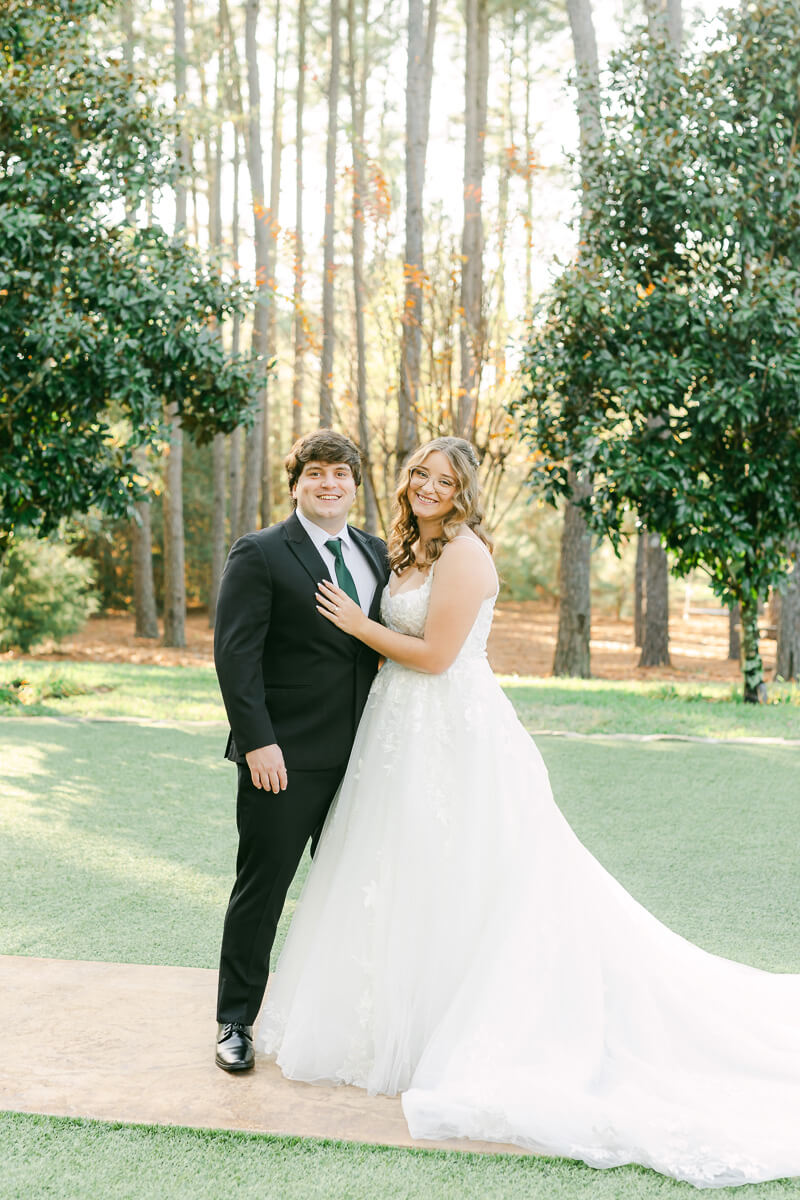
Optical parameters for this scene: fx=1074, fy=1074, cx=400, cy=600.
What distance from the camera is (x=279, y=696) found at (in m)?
3.14

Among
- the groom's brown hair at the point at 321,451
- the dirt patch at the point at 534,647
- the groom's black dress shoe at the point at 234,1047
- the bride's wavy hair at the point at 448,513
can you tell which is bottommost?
the dirt patch at the point at 534,647

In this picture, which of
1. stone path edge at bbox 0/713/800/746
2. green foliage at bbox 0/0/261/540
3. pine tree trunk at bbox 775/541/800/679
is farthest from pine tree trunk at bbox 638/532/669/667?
green foliage at bbox 0/0/261/540

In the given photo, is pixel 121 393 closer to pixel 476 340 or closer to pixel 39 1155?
pixel 476 340

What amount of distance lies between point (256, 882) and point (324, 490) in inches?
45.3

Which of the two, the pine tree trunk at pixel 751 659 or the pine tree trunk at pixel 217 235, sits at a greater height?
the pine tree trunk at pixel 217 235

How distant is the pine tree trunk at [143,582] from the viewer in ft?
60.0

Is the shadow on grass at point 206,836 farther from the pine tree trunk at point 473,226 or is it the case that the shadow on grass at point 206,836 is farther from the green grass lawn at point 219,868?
the pine tree trunk at point 473,226

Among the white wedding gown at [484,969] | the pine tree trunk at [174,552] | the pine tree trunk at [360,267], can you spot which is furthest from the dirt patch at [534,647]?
the white wedding gown at [484,969]

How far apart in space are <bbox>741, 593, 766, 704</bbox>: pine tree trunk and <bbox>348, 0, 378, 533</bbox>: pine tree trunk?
5499 millimetres

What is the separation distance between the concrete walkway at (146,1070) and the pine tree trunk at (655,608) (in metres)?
11.5

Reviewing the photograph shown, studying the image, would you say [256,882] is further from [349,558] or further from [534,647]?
[534,647]

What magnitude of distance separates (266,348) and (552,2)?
7858mm

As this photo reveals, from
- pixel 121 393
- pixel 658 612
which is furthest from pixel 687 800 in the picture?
pixel 658 612

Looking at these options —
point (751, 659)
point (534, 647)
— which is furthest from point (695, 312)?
point (534, 647)
